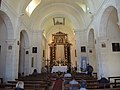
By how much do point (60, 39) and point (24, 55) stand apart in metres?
11.6

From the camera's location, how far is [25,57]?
1697 cm

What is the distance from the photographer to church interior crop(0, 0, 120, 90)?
11.4m

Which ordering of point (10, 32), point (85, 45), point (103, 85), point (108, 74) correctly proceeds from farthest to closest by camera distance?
point (85, 45) < point (10, 32) < point (108, 74) < point (103, 85)

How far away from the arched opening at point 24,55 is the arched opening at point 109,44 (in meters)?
8.67

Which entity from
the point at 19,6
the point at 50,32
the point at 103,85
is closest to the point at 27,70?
the point at 19,6

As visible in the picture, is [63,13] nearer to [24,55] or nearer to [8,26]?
[24,55]

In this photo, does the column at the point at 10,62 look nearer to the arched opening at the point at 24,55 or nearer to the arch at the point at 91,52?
the arched opening at the point at 24,55

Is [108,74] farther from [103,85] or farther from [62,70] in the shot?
[62,70]

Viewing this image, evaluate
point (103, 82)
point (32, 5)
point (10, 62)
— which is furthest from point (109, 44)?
point (32, 5)

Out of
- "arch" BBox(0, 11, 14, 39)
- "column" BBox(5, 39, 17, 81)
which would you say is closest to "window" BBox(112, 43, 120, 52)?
"column" BBox(5, 39, 17, 81)

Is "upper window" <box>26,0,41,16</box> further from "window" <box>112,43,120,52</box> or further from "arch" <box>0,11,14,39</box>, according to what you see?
"window" <box>112,43,120,52</box>

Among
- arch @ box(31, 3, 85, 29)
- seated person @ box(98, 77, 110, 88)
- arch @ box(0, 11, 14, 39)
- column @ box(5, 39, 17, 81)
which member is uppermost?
arch @ box(31, 3, 85, 29)

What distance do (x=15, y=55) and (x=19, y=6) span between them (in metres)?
4.09

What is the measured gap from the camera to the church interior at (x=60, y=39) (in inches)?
447
